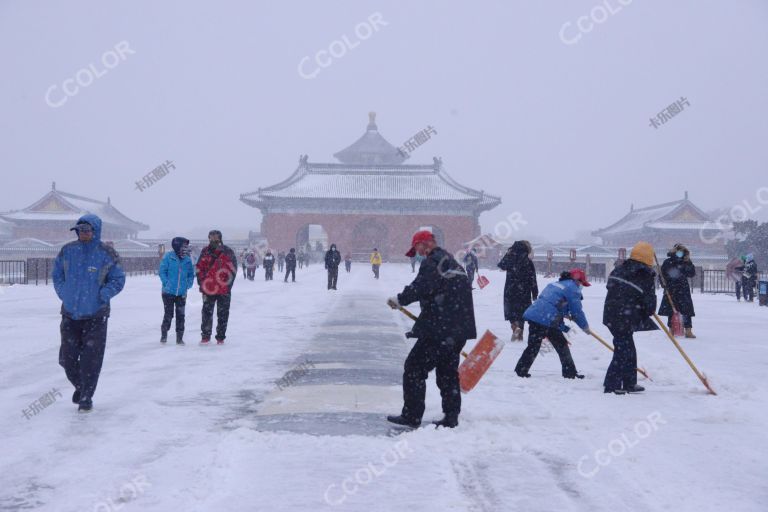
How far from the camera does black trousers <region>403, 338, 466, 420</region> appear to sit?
4613 millimetres

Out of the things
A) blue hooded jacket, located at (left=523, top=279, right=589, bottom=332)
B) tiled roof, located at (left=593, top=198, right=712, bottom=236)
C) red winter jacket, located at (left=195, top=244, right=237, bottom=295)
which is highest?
tiled roof, located at (left=593, top=198, right=712, bottom=236)

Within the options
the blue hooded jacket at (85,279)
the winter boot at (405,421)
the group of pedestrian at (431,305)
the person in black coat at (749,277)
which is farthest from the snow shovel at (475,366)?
the person in black coat at (749,277)

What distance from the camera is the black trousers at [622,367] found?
19.4 feet

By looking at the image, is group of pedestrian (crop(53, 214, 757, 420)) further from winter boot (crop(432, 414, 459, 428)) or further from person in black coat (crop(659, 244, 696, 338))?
person in black coat (crop(659, 244, 696, 338))

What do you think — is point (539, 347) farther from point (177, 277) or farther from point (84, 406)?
point (177, 277)

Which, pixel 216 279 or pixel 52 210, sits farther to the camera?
pixel 52 210

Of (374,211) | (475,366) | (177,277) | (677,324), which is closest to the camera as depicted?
(475,366)

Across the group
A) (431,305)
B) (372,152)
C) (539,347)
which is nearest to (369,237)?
(372,152)

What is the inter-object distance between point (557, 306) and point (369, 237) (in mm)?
45267

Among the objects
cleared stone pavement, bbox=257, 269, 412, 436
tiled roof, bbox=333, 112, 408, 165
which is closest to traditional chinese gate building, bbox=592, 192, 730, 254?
tiled roof, bbox=333, 112, 408, 165

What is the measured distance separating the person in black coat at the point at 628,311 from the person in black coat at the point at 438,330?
6.21ft

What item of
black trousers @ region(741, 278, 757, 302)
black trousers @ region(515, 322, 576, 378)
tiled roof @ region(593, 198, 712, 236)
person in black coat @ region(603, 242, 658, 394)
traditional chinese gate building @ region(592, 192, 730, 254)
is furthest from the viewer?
tiled roof @ region(593, 198, 712, 236)

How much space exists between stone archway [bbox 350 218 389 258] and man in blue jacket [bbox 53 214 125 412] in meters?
45.4

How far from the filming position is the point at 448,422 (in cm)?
461
